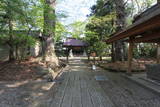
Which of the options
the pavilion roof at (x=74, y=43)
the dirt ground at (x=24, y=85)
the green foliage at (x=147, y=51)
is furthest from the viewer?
the green foliage at (x=147, y=51)

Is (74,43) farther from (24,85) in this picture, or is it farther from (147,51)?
(147,51)

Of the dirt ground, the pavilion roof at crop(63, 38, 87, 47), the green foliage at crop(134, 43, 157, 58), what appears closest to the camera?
the dirt ground

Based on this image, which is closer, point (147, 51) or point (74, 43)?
point (74, 43)

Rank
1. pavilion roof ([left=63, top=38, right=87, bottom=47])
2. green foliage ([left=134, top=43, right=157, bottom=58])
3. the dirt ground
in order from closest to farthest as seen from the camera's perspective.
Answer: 1. the dirt ground
2. pavilion roof ([left=63, top=38, right=87, bottom=47])
3. green foliage ([left=134, top=43, right=157, bottom=58])

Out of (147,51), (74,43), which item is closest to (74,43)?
(74,43)

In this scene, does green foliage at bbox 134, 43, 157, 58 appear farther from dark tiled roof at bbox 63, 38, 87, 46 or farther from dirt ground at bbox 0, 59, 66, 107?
dirt ground at bbox 0, 59, 66, 107

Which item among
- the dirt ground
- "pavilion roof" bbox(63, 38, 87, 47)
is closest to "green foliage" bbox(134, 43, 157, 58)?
"pavilion roof" bbox(63, 38, 87, 47)

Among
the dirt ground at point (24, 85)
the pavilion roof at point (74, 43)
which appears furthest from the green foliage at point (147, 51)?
the dirt ground at point (24, 85)

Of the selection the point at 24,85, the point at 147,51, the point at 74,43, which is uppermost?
the point at 74,43

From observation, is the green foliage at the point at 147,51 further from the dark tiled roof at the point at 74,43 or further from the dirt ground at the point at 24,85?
the dirt ground at the point at 24,85

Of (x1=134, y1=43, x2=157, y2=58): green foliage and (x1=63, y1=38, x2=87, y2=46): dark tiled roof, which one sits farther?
(x1=134, y1=43, x2=157, y2=58): green foliage

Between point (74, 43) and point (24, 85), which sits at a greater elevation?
point (74, 43)

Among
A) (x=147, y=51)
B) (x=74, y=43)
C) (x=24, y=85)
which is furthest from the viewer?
(x=147, y=51)

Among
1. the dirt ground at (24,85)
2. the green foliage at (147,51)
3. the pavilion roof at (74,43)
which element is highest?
the pavilion roof at (74,43)
